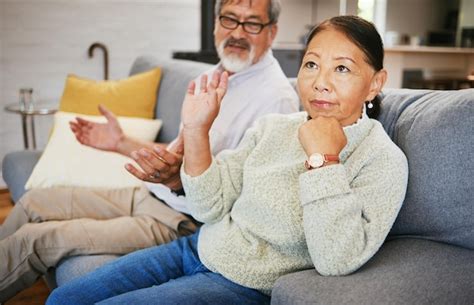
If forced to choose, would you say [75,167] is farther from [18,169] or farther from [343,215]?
[343,215]

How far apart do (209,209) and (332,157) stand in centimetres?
36

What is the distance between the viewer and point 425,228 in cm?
116

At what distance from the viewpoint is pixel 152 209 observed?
69.8 inches

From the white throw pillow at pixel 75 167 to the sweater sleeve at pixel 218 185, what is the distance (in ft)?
2.79

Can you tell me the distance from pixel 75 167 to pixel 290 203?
→ 4.16 ft

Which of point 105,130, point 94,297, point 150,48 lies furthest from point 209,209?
point 150,48

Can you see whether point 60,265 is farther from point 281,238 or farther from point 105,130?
point 281,238

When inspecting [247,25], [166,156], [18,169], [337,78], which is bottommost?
[18,169]

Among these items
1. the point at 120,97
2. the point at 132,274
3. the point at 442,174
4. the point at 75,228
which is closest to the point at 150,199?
the point at 75,228

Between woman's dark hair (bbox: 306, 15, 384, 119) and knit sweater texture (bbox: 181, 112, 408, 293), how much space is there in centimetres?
13

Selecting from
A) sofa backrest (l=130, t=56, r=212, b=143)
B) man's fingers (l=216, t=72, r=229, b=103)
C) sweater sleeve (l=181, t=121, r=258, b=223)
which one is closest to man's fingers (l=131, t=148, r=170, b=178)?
sweater sleeve (l=181, t=121, r=258, b=223)

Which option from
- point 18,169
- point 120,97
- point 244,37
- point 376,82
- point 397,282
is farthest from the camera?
point 120,97

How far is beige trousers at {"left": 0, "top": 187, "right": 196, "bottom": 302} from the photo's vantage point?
61.1 inches

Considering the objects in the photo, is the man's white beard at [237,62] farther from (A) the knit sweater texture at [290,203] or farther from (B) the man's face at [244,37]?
(A) the knit sweater texture at [290,203]
